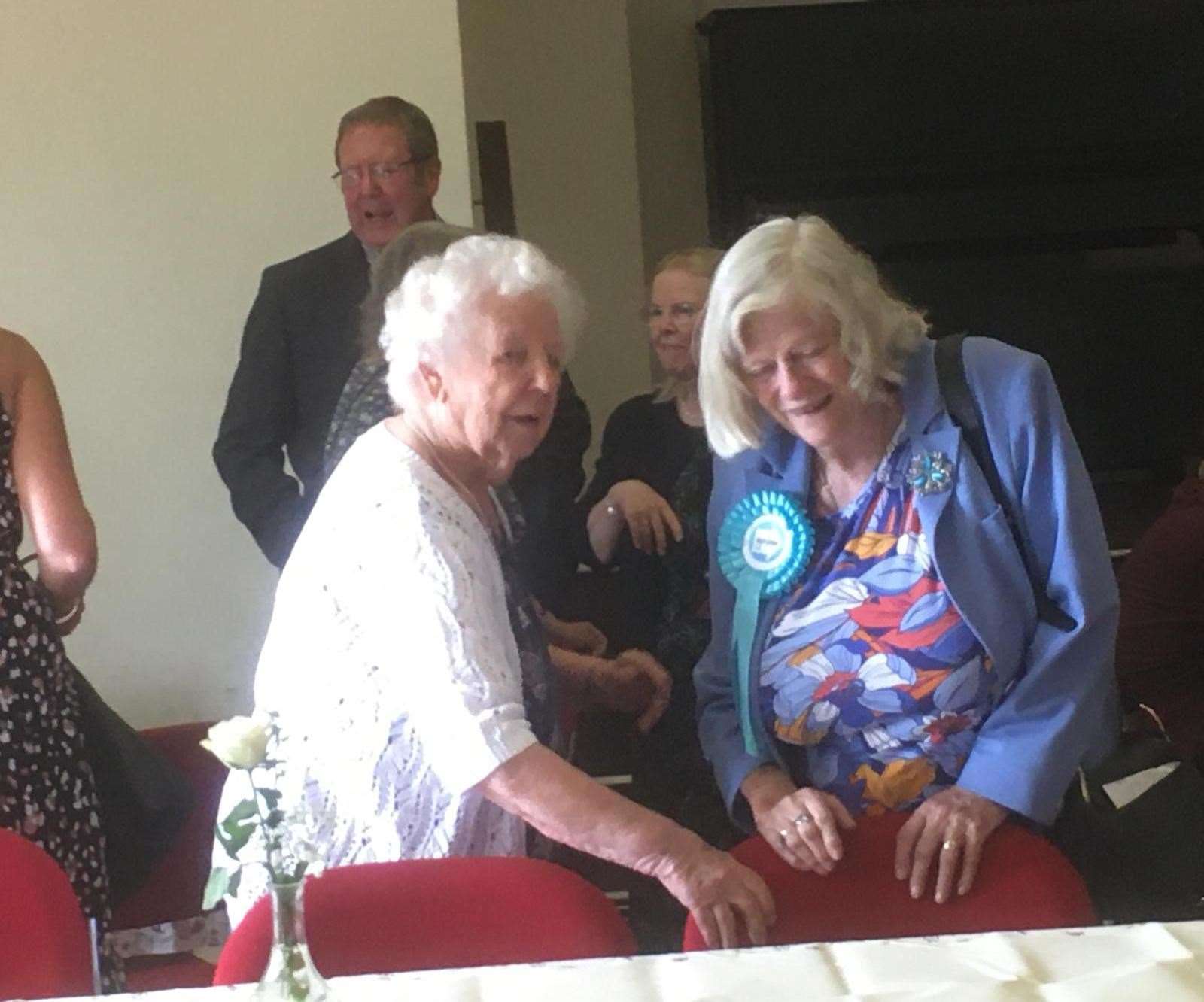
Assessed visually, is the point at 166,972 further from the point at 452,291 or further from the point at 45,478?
the point at 452,291

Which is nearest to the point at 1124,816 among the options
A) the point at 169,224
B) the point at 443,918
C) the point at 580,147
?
the point at 443,918

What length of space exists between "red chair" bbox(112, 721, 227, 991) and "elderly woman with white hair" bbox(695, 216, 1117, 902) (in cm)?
70

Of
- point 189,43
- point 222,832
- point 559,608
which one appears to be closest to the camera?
point 222,832

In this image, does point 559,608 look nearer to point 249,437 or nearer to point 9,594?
point 249,437

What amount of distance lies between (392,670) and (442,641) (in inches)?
3.1

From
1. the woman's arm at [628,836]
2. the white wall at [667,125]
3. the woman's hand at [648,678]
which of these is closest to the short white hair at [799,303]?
the woman's hand at [648,678]

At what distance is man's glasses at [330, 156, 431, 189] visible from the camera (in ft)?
8.67

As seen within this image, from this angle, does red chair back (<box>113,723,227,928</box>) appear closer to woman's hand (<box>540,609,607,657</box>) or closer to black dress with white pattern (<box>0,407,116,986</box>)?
black dress with white pattern (<box>0,407,116,986</box>)

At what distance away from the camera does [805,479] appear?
6.31 ft

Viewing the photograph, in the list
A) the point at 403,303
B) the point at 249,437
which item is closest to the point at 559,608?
the point at 249,437

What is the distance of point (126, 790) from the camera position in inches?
79.2

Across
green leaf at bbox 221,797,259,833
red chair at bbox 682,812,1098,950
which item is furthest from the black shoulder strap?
green leaf at bbox 221,797,259,833

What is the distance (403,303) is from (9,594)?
0.63 metres

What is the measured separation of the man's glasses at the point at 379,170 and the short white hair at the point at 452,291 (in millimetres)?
898
